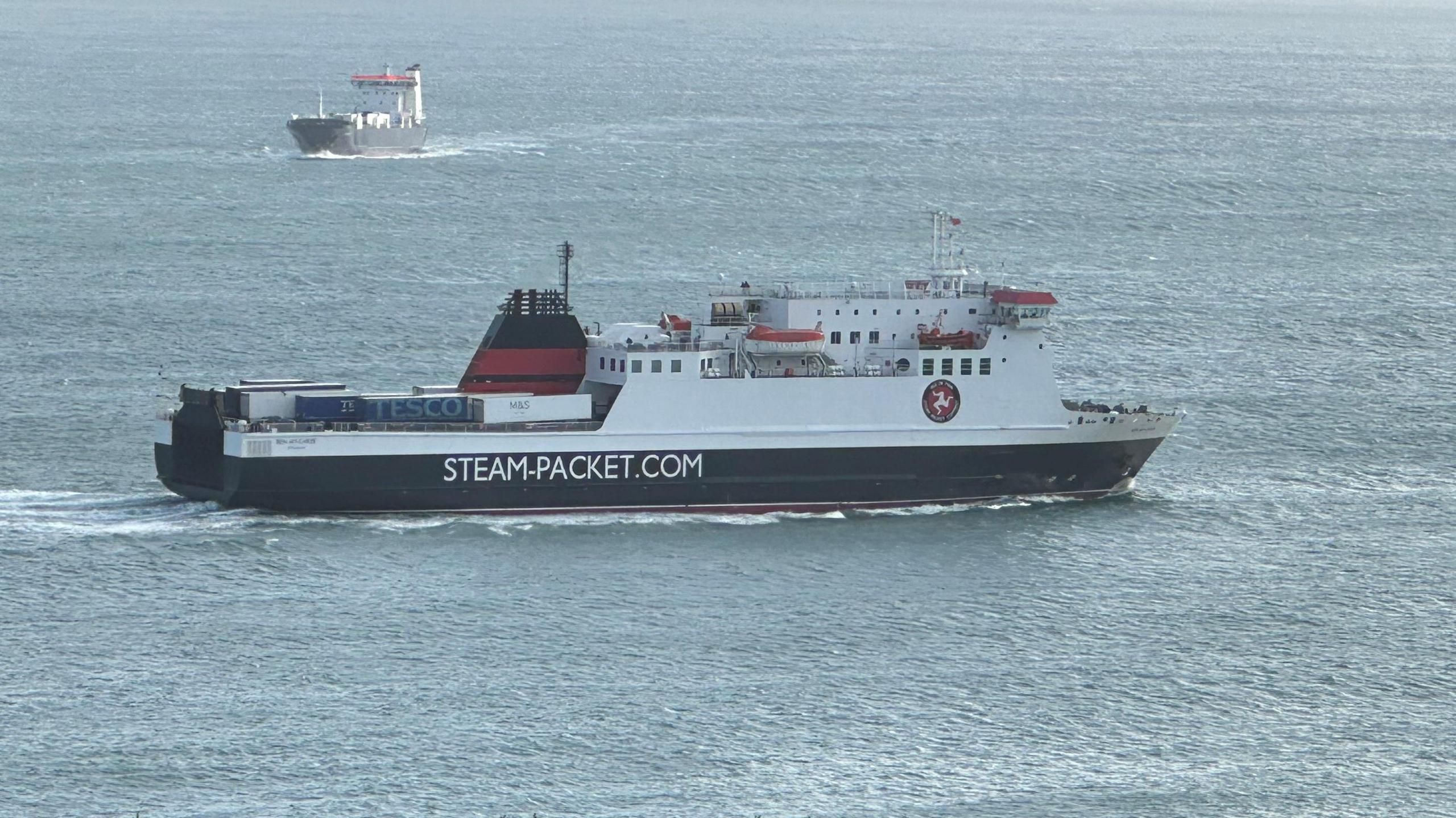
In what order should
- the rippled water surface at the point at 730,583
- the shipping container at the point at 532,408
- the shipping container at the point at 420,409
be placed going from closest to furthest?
the rippled water surface at the point at 730,583 → the shipping container at the point at 420,409 → the shipping container at the point at 532,408

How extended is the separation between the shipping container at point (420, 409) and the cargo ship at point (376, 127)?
83629mm

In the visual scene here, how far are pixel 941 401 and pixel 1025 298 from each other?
12.6ft

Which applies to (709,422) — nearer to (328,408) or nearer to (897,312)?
(897,312)

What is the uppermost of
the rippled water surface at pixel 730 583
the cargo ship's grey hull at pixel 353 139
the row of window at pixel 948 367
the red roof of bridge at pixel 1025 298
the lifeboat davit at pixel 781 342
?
the cargo ship's grey hull at pixel 353 139

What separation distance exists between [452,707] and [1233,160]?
4068 inches

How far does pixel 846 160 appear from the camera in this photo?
5541 inches

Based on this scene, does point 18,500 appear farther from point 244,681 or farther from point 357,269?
point 357,269

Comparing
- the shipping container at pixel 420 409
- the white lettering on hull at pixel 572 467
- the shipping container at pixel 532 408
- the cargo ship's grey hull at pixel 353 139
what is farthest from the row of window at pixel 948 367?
the cargo ship's grey hull at pixel 353 139

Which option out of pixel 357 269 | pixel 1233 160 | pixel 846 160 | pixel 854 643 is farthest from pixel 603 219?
pixel 854 643

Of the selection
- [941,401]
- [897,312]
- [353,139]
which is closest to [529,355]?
[897,312]

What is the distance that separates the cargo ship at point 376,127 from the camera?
14538cm

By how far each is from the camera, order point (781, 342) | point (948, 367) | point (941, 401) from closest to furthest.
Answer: point (781, 342)
point (941, 401)
point (948, 367)

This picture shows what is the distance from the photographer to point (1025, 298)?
66.6 m

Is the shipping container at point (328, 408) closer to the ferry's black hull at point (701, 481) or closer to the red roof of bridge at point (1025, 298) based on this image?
the ferry's black hull at point (701, 481)
